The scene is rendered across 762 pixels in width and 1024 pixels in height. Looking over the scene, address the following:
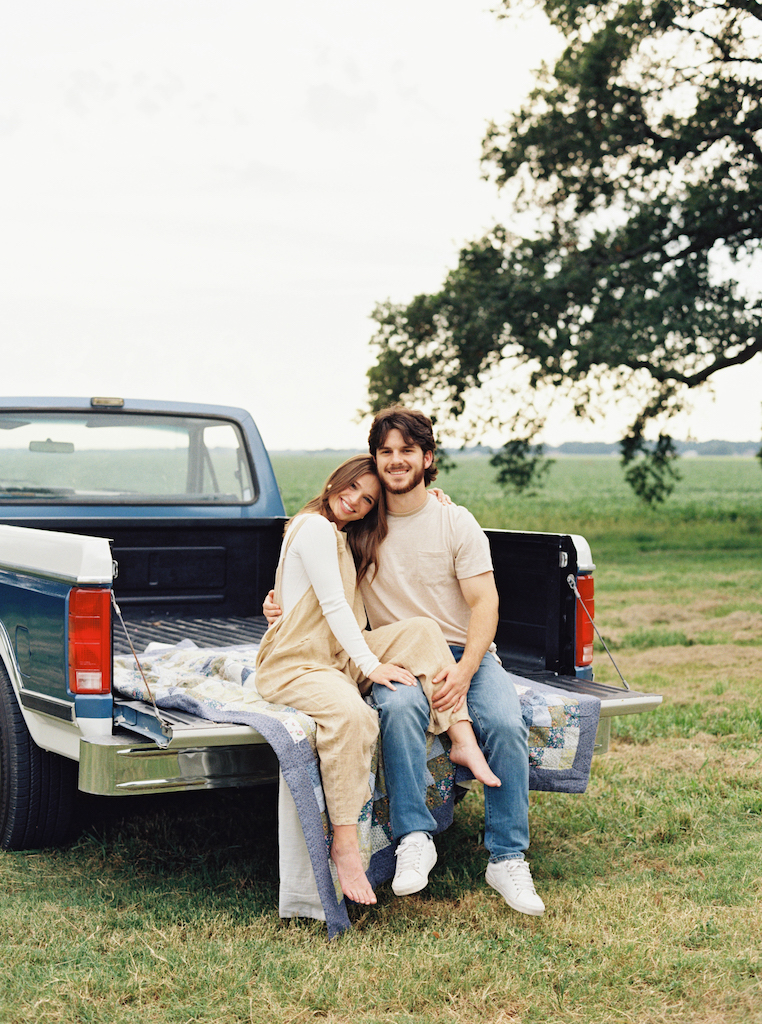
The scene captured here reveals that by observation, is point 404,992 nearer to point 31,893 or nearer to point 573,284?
point 31,893

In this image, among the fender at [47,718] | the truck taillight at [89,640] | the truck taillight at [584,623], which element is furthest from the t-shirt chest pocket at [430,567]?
the fender at [47,718]

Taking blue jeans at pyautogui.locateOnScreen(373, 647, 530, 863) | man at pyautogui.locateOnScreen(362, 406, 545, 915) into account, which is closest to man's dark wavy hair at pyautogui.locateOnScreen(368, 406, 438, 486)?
man at pyautogui.locateOnScreen(362, 406, 545, 915)

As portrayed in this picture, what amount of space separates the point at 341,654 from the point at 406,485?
24.7 inches

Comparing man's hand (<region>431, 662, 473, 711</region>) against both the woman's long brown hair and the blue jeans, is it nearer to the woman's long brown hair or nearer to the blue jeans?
the blue jeans

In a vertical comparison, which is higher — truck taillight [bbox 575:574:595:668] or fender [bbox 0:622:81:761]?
truck taillight [bbox 575:574:595:668]

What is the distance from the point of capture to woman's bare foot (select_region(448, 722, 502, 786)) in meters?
3.62

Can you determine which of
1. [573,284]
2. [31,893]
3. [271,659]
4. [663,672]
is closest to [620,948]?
[271,659]

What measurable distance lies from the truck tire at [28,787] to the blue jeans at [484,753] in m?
1.25

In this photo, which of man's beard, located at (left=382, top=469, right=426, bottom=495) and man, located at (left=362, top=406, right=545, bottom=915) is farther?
man's beard, located at (left=382, top=469, right=426, bottom=495)

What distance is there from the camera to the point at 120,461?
6.14 m

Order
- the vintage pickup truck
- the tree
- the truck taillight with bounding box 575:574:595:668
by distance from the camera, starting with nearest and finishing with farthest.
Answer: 1. the vintage pickup truck
2. the truck taillight with bounding box 575:574:595:668
3. the tree

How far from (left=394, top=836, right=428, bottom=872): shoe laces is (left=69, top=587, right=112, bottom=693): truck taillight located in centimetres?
103

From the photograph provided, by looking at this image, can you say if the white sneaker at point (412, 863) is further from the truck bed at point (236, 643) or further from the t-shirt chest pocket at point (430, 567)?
the t-shirt chest pocket at point (430, 567)

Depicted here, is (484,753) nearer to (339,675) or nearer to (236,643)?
(339,675)
